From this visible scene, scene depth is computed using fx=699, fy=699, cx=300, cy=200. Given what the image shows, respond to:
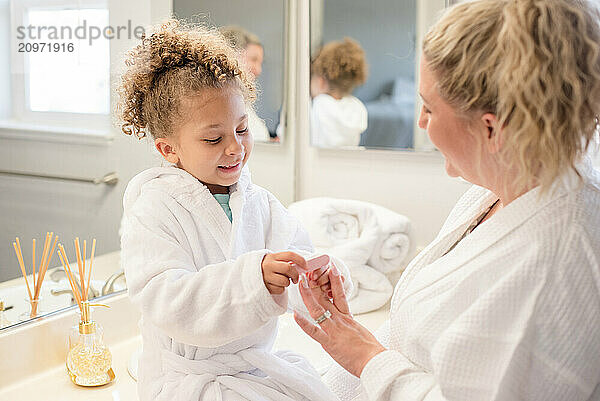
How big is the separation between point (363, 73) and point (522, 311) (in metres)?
1.34

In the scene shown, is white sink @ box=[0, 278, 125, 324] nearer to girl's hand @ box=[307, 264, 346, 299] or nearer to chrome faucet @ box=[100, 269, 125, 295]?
chrome faucet @ box=[100, 269, 125, 295]

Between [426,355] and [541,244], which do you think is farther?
[426,355]

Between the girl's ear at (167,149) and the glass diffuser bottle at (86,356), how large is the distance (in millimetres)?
474

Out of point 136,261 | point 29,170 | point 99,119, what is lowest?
point 136,261

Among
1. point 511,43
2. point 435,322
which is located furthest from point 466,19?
point 435,322

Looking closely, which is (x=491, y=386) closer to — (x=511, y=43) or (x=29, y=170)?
(x=511, y=43)

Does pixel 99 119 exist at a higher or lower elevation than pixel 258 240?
higher

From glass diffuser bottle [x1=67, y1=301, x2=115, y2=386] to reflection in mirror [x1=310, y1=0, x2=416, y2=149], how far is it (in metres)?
1.01

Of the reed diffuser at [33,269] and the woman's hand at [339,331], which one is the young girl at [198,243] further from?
the reed diffuser at [33,269]

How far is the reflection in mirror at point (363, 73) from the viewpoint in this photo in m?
2.06

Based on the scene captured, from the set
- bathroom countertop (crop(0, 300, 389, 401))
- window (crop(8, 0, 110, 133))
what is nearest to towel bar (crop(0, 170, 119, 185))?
window (crop(8, 0, 110, 133))

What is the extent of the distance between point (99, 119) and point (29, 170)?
0.79 feet

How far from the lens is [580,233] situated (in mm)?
912
